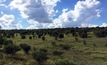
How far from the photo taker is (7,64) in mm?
56719

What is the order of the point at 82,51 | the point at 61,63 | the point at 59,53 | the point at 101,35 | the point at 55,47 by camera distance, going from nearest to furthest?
Answer: the point at 61,63
the point at 59,53
the point at 82,51
the point at 55,47
the point at 101,35

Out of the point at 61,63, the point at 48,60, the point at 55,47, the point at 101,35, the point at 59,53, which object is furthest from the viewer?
the point at 101,35

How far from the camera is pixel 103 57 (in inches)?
2625

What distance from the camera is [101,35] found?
124562 millimetres

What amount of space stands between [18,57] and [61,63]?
2799 cm

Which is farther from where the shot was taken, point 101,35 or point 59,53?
point 101,35

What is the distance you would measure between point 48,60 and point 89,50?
20.8m

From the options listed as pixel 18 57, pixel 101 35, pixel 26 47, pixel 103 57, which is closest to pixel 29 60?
pixel 18 57

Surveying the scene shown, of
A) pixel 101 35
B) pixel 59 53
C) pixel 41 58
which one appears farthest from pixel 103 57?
pixel 101 35

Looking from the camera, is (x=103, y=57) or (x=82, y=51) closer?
(x=103, y=57)

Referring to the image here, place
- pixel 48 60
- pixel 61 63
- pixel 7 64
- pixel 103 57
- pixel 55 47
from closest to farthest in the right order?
pixel 61 63
pixel 7 64
pixel 48 60
pixel 103 57
pixel 55 47

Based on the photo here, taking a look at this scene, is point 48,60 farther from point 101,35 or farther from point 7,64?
point 101,35

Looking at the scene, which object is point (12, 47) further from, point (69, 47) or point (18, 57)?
point (69, 47)

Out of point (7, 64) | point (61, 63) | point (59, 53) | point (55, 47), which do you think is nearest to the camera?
point (61, 63)
